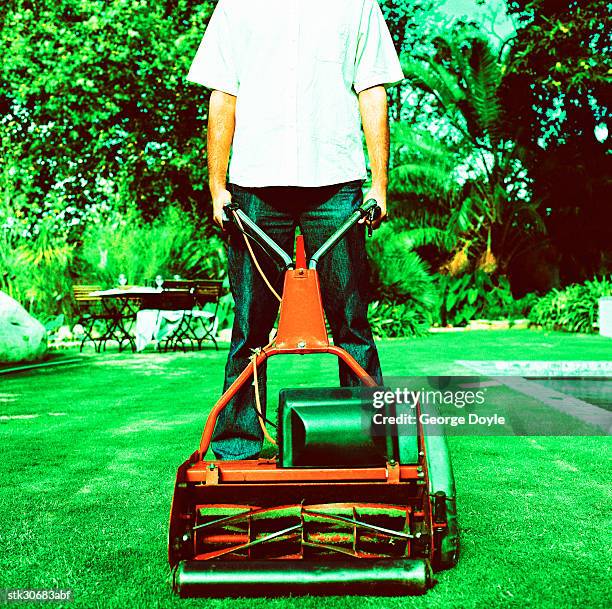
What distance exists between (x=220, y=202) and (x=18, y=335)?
6846 millimetres

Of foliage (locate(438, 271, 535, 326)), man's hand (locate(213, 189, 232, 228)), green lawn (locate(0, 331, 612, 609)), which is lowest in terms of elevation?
green lawn (locate(0, 331, 612, 609))

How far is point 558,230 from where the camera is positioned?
725 inches

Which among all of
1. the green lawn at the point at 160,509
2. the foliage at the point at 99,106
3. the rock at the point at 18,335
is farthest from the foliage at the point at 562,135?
the green lawn at the point at 160,509

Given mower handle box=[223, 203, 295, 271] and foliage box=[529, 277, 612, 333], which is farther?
foliage box=[529, 277, 612, 333]

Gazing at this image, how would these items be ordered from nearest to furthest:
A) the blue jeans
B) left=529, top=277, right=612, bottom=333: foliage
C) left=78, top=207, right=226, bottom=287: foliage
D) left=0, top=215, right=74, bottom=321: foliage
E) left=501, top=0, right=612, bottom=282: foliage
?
the blue jeans
left=529, top=277, right=612, bottom=333: foliage
left=0, top=215, right=74, bottom=321: foliage
left=78, top=207, right=226, bottom=287: foliage
left=501, top=0, right=612, bottom=282: foliage

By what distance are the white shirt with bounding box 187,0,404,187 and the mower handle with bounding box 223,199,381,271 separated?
0.30 meters

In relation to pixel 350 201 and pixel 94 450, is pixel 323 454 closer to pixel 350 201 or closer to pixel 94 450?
pixel 350 201

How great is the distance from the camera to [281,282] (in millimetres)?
2965

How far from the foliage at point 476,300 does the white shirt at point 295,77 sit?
13415 mm

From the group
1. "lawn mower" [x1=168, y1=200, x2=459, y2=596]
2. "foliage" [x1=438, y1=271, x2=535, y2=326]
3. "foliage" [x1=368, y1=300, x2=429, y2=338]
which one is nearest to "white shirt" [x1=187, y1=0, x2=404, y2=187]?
"lawn mower" [x1=168, y1=200, x2=459, y2=596]

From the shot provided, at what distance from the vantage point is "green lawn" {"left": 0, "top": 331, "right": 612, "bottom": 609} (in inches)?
75.2

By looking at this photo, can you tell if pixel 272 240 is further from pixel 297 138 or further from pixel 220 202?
pixel 297 138

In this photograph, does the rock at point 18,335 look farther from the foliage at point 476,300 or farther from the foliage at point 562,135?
the foliage at point 562,135

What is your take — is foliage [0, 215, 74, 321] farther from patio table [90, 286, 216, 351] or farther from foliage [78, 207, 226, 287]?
patio table [90, 286, 216, 351]
